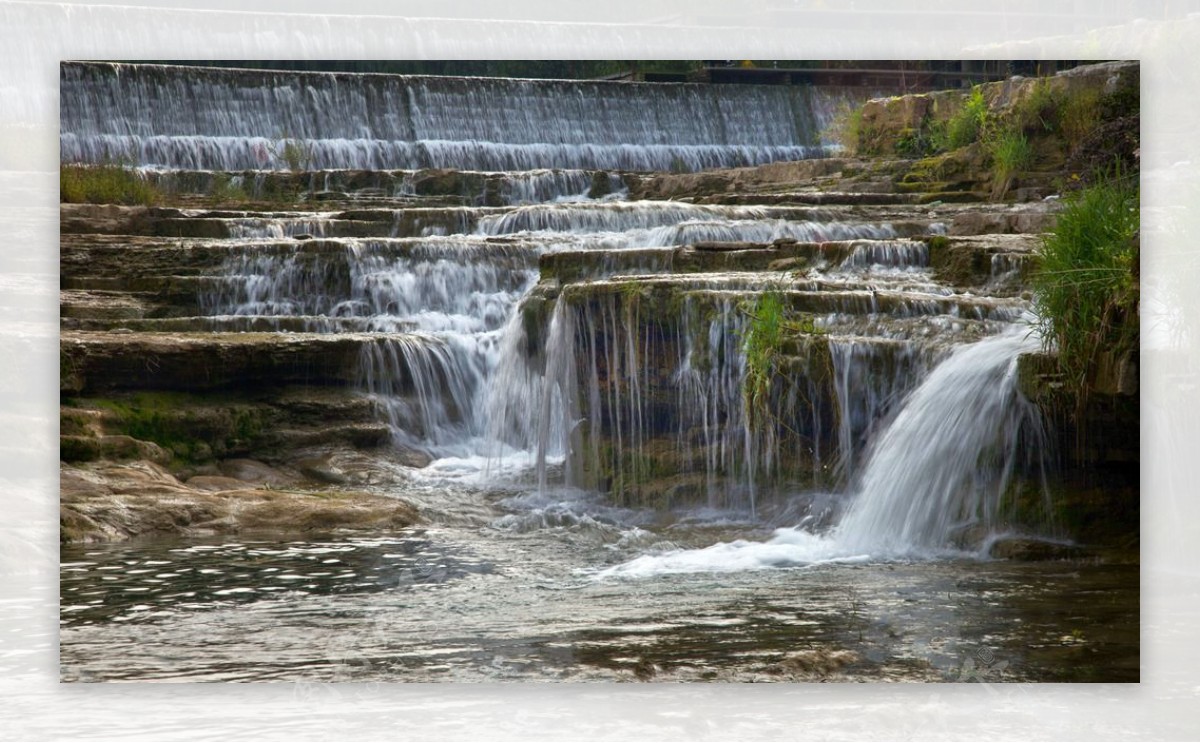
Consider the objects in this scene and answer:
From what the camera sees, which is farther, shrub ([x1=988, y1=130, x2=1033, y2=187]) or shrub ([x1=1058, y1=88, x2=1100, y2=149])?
shrub ([x1=988, y1=130, x2=1033, y2=187])

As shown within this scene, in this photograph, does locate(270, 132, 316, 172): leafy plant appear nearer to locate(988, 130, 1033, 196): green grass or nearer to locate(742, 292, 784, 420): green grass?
locate(742, 292, 784, 420): green grass

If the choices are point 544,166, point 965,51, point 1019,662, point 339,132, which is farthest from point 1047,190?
point 339,132

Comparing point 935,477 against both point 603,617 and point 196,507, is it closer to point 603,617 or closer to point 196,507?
point 603,617

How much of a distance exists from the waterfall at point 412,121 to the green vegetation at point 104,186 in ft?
0.23

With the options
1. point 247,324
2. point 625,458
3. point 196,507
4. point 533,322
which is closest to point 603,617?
point 625,458

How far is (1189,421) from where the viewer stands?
21.6 ft

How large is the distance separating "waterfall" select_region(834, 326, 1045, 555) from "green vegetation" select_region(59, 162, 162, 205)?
357 cm

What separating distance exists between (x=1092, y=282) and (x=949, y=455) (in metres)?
0.91

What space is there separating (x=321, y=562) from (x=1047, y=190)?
344cm

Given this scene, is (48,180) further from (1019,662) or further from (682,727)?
(1019,662)

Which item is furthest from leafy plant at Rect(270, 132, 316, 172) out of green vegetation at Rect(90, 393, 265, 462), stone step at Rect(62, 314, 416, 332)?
green vegetation at Rect(90, 393, 265, 462)

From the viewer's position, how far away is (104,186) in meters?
7.38

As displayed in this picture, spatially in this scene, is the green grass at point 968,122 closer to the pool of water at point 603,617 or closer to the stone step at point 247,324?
the pool of water at point 603,617

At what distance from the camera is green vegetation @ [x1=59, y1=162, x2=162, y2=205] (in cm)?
692
